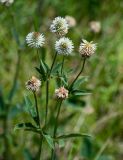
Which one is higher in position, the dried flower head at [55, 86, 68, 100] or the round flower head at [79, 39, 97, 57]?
the round flower head at [79, 39, 97, 57]

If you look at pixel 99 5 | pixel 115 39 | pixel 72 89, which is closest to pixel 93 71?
pixel 115 39

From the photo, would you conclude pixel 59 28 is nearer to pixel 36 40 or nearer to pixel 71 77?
pixel 36 40

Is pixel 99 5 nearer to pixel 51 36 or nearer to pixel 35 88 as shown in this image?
pixel 51 36

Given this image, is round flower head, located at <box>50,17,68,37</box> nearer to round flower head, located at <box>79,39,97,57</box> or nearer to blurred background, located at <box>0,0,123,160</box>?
round flower head, located at <box>79,39,97,57</box>

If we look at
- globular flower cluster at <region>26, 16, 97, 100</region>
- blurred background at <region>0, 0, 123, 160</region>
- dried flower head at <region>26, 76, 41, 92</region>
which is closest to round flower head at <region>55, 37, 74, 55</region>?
globular flower cluster at <region>26, 16, 97, 100</region>

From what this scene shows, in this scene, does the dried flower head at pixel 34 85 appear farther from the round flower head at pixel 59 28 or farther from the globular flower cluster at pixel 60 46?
the round flower head at pixel 59 28

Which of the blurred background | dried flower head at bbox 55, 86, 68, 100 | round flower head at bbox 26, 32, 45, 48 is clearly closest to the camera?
dried flower head at bbox 55, 86, 68, 100

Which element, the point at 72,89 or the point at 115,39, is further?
the point at 115,39

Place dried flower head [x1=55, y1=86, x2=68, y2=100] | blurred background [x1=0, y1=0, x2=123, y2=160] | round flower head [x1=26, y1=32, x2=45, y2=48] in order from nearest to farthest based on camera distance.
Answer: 1. dried flower head [x1=55, y1=86, x2=68, y2=100]
2. round flower head [x1=26, y1=32, x2=45, y2=48]
3. blurred background [x1=0, y1=0, x2=123, y2=160]
